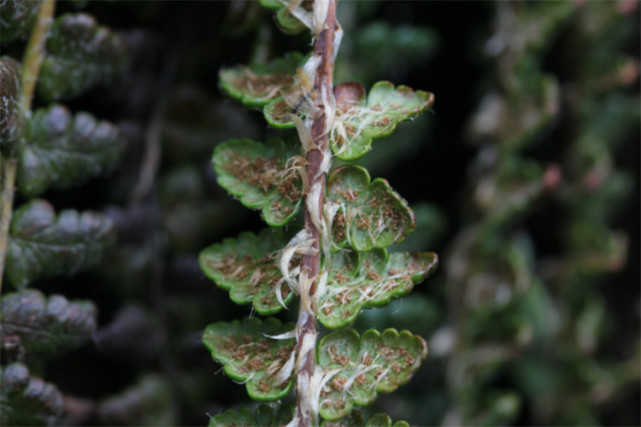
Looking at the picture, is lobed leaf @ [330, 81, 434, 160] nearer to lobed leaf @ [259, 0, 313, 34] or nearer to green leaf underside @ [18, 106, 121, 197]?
lobed leaf @ [259, 0, 313, 34]

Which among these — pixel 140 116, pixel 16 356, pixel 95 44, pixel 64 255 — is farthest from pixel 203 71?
pixel 16 356

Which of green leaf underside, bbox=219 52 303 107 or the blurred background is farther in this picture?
the blurred background

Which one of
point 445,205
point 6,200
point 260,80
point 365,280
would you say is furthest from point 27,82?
point 445,205

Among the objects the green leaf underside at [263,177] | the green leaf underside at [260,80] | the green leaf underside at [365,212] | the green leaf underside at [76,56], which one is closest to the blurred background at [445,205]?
the green leaf underside at [76,56]

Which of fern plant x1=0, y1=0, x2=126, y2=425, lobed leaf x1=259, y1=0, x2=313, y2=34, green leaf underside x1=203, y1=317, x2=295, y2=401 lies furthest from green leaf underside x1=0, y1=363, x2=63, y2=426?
lobed leaf x1=259, y1=0, x2=313, y2=34

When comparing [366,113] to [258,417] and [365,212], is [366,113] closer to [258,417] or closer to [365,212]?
[365,212]

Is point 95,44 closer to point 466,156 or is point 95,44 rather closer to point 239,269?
point 239,269
